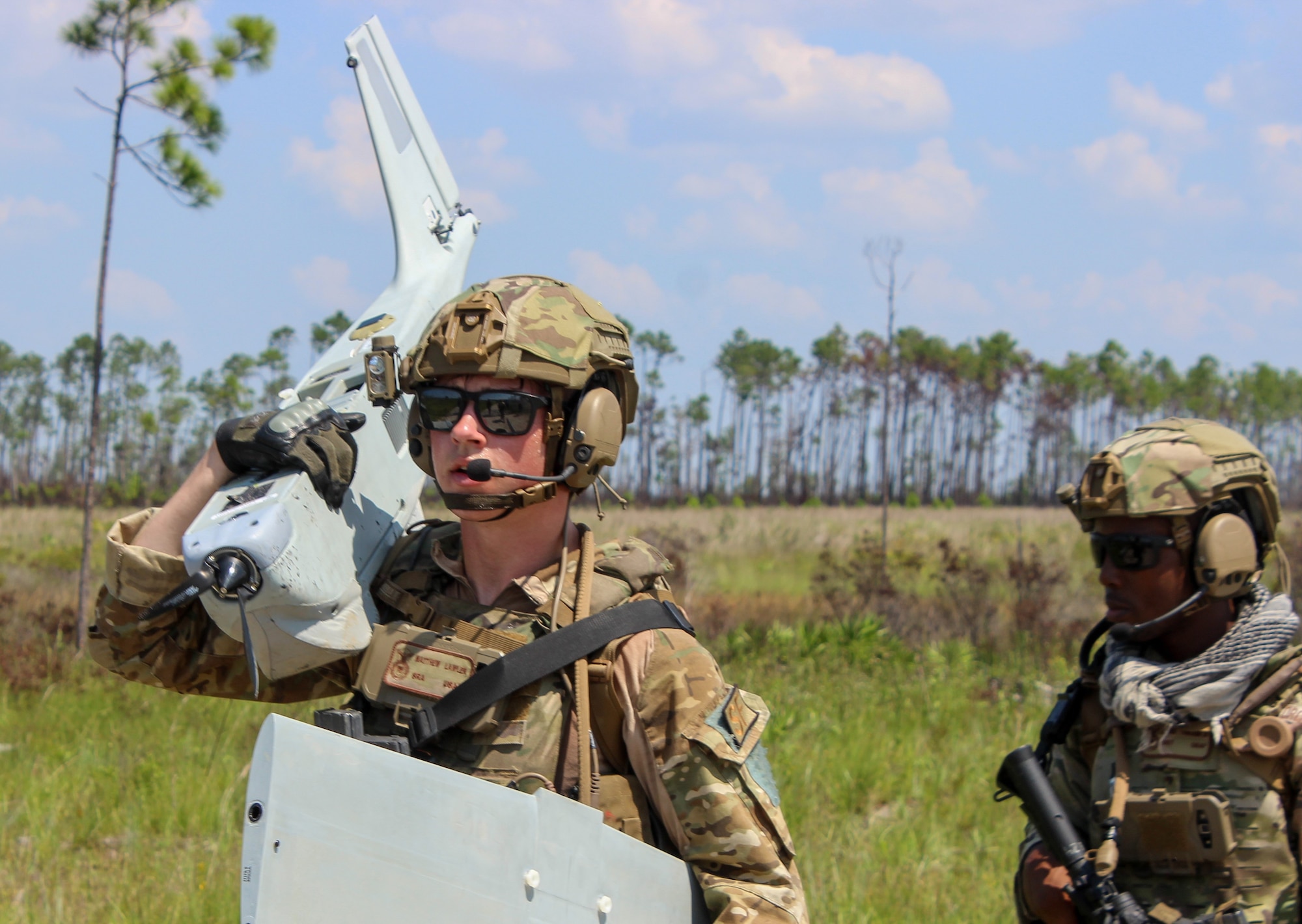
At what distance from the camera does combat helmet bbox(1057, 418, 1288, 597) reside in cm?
284

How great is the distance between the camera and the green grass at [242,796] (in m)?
4.16

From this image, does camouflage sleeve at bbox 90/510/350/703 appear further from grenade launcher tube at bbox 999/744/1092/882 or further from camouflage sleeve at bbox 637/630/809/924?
grenade launcher tube at bbox 999/744/1092/882

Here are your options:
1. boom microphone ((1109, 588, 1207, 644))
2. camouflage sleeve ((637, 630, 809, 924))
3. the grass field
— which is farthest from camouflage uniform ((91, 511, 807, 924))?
the grass field

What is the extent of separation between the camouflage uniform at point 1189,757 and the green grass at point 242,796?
155 cm

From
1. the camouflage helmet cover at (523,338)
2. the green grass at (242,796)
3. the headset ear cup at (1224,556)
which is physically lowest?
the green grass at (242,796)

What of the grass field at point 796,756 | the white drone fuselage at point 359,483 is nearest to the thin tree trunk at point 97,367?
the grass field at point 796,756

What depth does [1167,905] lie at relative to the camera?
8.96ft

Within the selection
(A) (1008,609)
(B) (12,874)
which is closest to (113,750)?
(B) (12,874)

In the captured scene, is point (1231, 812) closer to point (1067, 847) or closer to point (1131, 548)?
point (1067, 847)

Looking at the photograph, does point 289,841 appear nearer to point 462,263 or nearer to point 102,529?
point 462,263

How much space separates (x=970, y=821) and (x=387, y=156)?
4494mm

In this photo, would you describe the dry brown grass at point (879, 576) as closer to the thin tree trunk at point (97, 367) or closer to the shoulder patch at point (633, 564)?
the thin tree trunk at point (97, 367)

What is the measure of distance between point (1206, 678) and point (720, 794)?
1545 mm

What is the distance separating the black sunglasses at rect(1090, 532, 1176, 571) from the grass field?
1.97 meters
